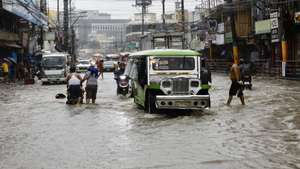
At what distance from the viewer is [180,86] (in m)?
19.2

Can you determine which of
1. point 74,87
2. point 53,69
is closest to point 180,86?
point 74,87

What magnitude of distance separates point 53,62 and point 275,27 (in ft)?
48.7

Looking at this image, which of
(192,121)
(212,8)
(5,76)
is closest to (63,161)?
(192,121)

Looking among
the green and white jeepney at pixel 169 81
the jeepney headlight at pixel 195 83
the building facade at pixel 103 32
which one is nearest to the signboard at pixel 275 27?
the green and white jeepney at pixel 169 81

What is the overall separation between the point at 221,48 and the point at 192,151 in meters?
50.5

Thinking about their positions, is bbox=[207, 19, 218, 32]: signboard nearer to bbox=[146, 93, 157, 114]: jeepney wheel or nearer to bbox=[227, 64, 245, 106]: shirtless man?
bbox=[227, 64, 245, 106]: shirtless man

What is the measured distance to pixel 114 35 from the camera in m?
164

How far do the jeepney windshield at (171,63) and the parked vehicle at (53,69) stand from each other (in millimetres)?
22088

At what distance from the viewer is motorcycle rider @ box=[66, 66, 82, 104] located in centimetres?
2281

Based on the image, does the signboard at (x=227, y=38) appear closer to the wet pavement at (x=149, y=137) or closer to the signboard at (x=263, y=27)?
the signboard at (x=263, y=27)

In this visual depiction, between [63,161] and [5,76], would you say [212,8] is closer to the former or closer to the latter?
[5,76]

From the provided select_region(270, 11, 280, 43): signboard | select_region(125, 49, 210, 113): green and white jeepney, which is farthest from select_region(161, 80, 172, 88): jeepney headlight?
select_region(270, 11, 280, 43): signboard

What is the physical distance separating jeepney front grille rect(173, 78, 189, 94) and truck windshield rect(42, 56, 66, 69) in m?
23.0

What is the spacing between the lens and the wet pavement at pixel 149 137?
438 inches
